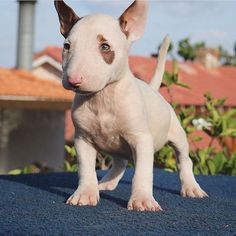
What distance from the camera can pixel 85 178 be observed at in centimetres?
280

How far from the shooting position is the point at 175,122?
329 cm

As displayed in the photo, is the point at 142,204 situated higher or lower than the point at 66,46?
lower

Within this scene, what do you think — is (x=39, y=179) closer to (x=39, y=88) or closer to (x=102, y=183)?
(x=102, y=183)

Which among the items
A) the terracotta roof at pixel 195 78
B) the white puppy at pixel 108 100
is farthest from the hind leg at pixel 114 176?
the terracotta roof at pixel 195 78

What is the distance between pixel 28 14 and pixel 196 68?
7053 millimetres

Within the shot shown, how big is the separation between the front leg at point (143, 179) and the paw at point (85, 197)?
0.21m

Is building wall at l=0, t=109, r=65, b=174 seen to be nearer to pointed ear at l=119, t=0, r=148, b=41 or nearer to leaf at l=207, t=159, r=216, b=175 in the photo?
leaf at l=207, t=159, r=216, b=175

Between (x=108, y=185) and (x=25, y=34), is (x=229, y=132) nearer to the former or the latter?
(x=108, y=185)

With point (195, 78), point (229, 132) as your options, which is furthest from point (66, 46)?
point (195, 78)

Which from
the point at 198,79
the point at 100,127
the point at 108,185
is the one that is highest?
the point at 100,127

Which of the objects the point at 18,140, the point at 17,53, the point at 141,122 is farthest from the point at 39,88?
the point at 141,122

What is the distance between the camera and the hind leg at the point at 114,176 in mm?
3451

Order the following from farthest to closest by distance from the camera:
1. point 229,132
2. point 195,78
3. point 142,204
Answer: point 195,78
point 229,132
point 142,204

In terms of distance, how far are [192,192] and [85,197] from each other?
2.56ft
